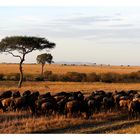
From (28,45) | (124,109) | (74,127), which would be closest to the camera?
(74,127)

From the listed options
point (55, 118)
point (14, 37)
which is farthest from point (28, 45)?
point (55, 118)

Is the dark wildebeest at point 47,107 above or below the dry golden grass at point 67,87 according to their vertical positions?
above

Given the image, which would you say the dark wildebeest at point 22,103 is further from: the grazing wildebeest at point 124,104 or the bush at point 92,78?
the bush at point 92,78

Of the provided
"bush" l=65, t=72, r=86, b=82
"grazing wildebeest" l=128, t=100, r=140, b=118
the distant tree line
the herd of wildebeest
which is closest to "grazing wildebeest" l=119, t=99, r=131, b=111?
the herd of wildebeest

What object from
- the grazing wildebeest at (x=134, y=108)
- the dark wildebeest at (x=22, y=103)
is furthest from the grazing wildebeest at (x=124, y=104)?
the dark wildebeest at (x=22, y=103)

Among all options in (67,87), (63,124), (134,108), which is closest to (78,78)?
(67,87)

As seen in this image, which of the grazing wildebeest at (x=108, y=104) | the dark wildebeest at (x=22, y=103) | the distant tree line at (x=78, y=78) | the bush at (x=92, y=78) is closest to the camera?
the dark wildebeest at (x=22, y=103)

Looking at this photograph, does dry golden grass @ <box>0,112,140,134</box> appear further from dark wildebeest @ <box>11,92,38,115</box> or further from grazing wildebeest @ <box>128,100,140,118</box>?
dark wildebeest @ <box>11,92,38,115</box>

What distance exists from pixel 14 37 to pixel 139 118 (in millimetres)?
27581

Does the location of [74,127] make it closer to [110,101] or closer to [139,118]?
[139,118]

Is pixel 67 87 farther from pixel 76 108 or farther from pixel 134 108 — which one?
pixel 76 108

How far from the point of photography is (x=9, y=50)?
43156mm

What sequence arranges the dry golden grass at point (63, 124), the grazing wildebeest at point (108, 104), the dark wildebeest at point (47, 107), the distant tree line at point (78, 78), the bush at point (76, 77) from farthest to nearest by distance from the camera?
the bush at point (76, 77)
the distant tree line at point (78, 78)
the grazing wildebeest at point (108, 104)
the dark wildebeest at point (47, 107)
the dry golden grass at point (63, 124)

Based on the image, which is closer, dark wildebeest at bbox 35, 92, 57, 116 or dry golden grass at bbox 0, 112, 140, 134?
dry golden grass at bbox 0, 112, 140, 134
